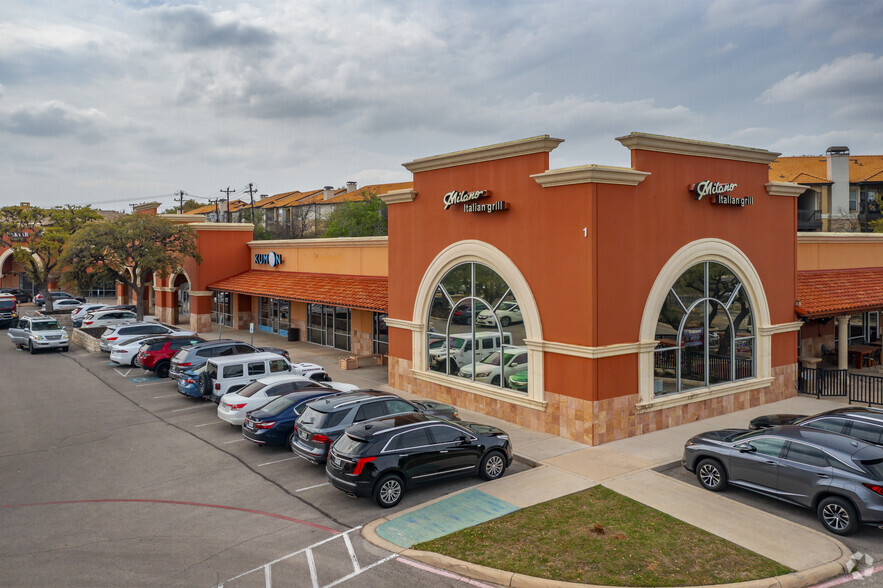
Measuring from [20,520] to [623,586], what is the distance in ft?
35.9

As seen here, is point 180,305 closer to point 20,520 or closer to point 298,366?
point 298,366

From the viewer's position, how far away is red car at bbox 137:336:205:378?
2680 cm

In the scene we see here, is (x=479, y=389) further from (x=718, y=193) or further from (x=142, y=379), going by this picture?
(x=142, y=379)

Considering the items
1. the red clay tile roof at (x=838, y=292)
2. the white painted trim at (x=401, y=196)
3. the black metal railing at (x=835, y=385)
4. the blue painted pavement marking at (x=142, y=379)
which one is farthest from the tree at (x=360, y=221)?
the black metal railing at (x=835, y=385)

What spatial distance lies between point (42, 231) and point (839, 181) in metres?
74.3

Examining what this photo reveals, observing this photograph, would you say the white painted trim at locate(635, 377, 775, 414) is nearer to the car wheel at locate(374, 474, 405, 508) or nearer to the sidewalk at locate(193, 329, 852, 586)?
the sidewalk at locate(193, 329, 852, 586)

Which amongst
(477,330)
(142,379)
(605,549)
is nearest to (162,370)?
(142,379)

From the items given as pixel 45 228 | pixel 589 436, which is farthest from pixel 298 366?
pixel 45 228

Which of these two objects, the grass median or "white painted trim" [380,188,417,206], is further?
"white painted trim" [380,188,417,206]

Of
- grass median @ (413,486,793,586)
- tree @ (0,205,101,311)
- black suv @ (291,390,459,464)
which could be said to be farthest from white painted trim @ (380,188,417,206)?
tree @ (0,205,101,311)

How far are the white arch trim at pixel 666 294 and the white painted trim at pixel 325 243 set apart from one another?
1297 cm

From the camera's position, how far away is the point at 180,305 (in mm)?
51656

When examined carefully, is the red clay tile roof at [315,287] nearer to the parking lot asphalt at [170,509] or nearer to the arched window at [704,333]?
the parking lot asphalt at [170,509]

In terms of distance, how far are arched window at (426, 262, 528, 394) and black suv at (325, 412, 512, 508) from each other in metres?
4.71
